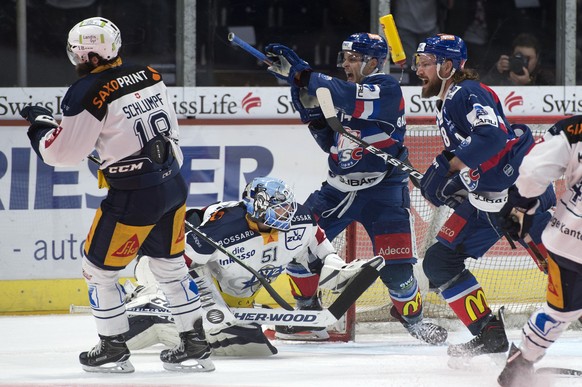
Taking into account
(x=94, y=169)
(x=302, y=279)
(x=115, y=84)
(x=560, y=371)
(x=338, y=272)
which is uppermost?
(x=115, y=84)

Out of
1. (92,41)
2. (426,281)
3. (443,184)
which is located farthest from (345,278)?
(92,41)

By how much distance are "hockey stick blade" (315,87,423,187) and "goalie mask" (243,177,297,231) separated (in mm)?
422

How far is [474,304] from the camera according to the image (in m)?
4.84

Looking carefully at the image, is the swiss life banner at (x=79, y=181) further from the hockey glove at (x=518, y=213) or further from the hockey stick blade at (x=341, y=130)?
the hockey glove at (x=518, y=213)

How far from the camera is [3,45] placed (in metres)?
6.79

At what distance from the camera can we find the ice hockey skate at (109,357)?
440 cm

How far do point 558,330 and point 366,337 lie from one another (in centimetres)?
203

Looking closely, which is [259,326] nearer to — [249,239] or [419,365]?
[249,239]

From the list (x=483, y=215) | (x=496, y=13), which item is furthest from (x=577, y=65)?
(x=483, y=215)

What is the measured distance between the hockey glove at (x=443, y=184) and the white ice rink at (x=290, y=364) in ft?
2.12

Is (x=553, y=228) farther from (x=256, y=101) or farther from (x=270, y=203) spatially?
(x=256, y=101)

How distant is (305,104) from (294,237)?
616 mm

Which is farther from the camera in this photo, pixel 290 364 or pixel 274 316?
pixel 274 316

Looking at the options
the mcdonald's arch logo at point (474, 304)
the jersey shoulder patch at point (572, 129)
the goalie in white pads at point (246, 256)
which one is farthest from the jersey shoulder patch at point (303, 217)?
the jersey shoulder patch at point (572, 129)
